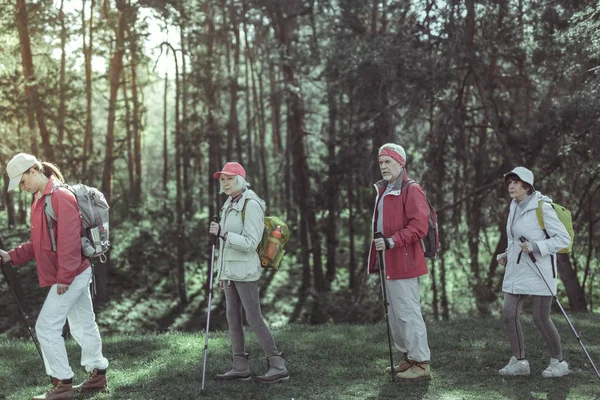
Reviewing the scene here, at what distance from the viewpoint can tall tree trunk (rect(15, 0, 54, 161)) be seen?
57.8 feet

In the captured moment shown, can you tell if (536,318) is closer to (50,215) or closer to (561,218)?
(561,218)

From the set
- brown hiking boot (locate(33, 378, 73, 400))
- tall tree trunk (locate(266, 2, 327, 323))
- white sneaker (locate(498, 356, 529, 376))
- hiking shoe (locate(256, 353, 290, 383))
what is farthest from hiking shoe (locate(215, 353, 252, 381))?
tall tree trunk (locate(266, 2, 327, 323))

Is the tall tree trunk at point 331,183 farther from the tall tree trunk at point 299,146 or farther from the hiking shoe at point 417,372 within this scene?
the hiking shoe at point 417,372

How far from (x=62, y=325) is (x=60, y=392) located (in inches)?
22.9

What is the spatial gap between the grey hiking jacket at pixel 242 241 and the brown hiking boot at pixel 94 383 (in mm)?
1414

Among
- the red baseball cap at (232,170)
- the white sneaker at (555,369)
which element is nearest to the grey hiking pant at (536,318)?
the white sneaker at (555,369)

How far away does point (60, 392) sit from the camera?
6117mm

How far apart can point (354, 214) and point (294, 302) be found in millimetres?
3795

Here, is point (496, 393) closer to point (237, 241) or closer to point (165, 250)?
point (237, 241)

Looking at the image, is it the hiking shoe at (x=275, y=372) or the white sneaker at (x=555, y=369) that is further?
the white sneaker at (x=555, y=369)

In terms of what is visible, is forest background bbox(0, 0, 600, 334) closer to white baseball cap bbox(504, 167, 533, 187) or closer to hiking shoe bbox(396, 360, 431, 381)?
white baseball cap bbox(504, 167, 533, 187)

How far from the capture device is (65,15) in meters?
18.9

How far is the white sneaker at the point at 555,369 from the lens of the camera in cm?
707

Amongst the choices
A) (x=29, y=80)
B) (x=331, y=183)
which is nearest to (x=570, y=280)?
(x=331, y=183)
